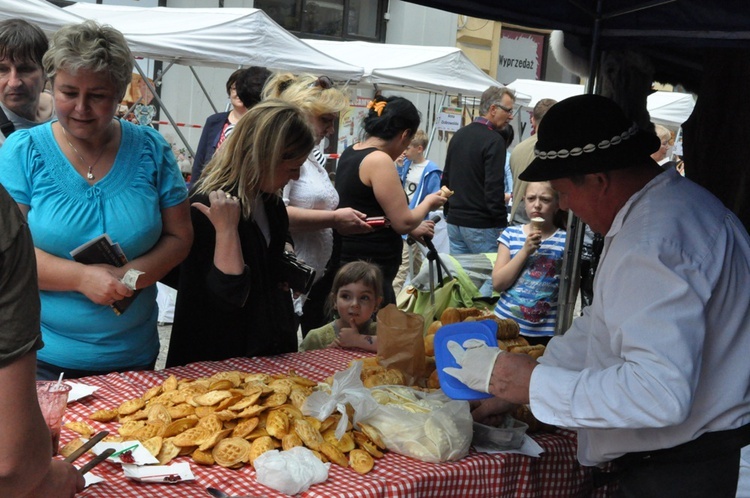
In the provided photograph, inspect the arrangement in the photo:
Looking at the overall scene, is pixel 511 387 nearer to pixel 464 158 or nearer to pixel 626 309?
pixel 626 309

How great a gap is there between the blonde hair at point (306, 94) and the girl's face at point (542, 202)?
1.09 metres

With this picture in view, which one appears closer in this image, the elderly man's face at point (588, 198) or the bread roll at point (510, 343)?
the elderly man's face at point (588, 198)

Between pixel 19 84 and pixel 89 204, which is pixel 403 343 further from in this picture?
pixel 19 84

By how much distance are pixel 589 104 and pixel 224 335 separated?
1.54 meters

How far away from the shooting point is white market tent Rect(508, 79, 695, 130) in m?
11.6

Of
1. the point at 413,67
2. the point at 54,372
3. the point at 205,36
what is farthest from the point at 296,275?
the point at 413,67

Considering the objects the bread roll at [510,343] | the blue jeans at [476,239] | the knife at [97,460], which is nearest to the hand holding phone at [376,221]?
the bread roll at [510,343]

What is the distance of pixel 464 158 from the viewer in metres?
6.72

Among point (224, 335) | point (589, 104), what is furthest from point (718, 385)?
point (224, 335)

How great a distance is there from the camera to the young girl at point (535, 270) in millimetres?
3971

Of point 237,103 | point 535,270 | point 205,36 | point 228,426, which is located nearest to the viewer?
point 228,426

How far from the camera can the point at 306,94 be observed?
407 centimetres

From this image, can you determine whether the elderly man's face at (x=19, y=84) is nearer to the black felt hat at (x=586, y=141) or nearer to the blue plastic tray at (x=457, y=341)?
the blue plastic tray at (x=457, y=341)

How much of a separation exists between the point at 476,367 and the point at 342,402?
432mm
